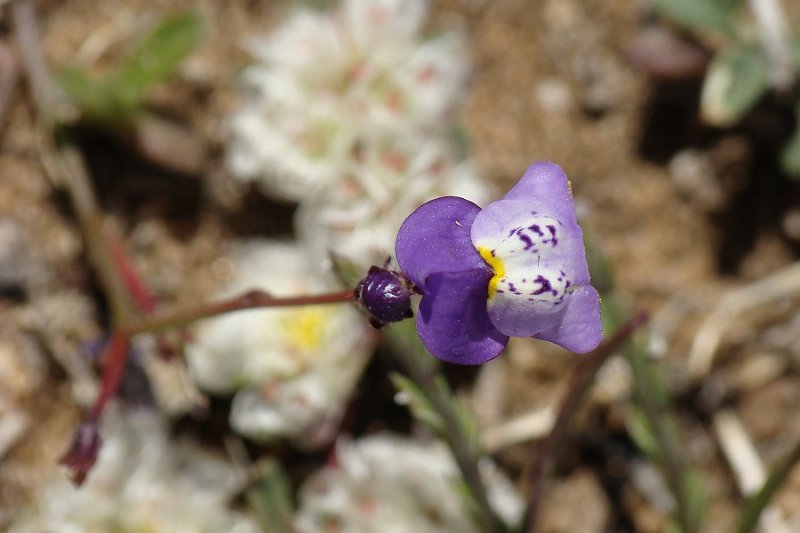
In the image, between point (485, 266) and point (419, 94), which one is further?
point (419, 94)

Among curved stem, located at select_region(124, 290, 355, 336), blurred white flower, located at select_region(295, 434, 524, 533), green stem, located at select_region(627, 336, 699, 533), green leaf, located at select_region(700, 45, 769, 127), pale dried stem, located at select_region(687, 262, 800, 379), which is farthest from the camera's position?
pale dried stem, located at select_region(687, 262, 800, 379)

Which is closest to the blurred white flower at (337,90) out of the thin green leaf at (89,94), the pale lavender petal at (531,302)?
the thin green leaf at (89,94)

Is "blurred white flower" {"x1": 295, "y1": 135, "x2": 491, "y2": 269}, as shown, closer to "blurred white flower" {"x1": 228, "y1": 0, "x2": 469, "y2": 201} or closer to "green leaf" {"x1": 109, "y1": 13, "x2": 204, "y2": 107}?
"blurred white flower" {"x1": 228, "y1": 0, "x2": 469, "y2": 201}

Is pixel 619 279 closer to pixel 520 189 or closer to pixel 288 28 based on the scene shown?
pixel 288 28

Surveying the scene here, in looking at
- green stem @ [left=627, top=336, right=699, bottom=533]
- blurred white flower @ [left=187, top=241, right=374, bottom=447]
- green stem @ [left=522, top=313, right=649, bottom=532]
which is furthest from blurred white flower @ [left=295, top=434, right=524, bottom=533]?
green stem @ [left=627, top=336, right=699, bottom=533]

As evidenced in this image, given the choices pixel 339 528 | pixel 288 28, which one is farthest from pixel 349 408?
pixel 288 28

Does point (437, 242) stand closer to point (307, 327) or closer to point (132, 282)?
point (307, 327)
